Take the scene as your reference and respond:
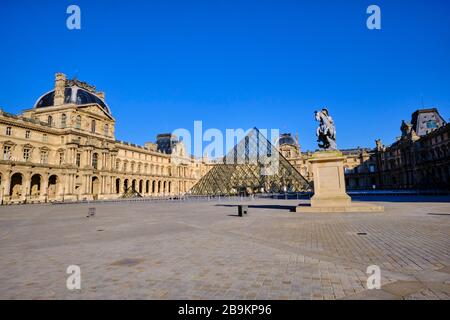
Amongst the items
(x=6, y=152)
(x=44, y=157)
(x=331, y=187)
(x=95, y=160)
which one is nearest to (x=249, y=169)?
(x=95, y=160)

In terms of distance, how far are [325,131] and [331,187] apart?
3043mm

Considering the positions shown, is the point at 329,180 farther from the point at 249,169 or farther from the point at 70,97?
the point at 70,97

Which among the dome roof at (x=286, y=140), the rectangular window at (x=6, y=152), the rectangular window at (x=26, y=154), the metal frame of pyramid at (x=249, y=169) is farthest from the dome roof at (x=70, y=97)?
the dome roof at (x=286, y=140)

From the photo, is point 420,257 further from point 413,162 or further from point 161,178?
point 161,178

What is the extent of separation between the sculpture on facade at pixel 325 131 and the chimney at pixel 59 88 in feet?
158

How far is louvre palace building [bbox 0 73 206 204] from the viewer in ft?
122

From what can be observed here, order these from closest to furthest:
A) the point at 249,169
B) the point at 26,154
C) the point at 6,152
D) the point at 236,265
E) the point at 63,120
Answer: the point at 236,265 < the point at 6,152 < the point at 26,154 < the point at 63,120 < the point at 249,169

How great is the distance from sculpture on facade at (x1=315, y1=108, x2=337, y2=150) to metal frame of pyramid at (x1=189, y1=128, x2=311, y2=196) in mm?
29518

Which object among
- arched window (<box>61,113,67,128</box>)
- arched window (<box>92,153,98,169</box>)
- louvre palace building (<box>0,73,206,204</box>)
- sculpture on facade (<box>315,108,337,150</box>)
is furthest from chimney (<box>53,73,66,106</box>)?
sculpture on facade (<box>315,108,337,150</box>)

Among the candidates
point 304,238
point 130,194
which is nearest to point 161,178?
point 130,194

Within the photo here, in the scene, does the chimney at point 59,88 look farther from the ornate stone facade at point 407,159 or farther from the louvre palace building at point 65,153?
the ornate stone facade at point 407,159

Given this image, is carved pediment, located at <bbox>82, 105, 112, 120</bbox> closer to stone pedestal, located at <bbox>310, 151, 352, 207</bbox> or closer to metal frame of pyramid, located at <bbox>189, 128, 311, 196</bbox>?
metal frame of pyramid, located at <bbox>189, 128, 311, 196</bbox>

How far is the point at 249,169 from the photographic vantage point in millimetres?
47688

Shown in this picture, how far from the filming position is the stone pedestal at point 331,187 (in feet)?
43.9
